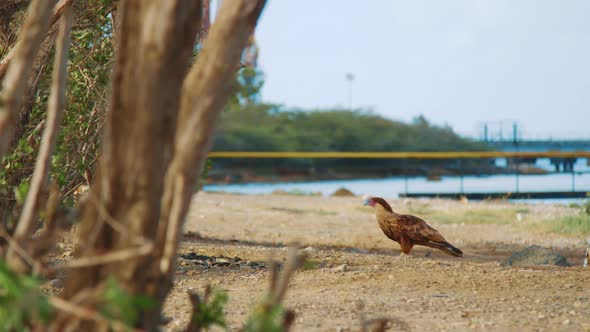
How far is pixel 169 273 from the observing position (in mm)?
2463

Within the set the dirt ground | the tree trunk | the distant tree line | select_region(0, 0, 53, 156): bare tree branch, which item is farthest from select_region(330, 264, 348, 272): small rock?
the distant tree line

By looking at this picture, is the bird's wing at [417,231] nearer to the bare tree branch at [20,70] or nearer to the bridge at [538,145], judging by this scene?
the bare tree branch at [20,70]

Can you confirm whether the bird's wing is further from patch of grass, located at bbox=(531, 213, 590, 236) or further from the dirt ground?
patch of grass, located at bbox=(531, 213, 590, 236)

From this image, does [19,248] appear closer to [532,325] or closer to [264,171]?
[532,325]

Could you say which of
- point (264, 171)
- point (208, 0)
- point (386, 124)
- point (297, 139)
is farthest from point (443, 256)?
point (386, 124)

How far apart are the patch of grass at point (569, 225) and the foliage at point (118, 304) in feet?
38.8

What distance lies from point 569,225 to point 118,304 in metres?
12.4

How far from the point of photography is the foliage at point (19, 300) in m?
2.12

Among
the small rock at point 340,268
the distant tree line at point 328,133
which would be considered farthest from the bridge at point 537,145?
the small rock at point 340,268

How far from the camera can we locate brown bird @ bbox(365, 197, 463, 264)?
25.6 feet

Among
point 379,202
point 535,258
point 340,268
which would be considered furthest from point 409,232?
point 340,268

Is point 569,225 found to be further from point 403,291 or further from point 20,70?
point 20,70

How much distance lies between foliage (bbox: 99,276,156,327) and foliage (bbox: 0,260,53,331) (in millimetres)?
151

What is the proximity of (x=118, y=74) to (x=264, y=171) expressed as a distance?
2894 cm
